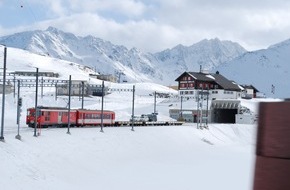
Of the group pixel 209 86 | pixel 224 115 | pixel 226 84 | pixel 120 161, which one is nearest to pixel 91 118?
pixel 120 161

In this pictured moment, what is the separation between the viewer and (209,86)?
10175cm

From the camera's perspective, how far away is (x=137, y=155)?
139 feet

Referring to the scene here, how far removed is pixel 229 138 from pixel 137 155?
26944 mm

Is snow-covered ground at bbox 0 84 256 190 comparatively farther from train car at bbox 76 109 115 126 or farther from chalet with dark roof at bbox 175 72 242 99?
chalet with dark roof at bbox 175 72 242 99

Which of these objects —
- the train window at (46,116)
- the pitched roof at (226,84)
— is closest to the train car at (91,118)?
the train window at (46,116)

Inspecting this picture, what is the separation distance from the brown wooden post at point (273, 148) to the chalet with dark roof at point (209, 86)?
319 ft

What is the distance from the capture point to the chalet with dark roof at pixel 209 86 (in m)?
99.6

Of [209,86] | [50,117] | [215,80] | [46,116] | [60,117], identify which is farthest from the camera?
[209,86]

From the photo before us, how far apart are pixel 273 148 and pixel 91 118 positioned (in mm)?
52135

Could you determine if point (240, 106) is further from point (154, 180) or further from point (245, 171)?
point (154, 180)

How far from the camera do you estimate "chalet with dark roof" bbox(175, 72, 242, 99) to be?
99.6m

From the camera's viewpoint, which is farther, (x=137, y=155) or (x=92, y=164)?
(x=137, y=155)

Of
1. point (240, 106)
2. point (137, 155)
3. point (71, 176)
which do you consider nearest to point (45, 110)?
point (137, 155)

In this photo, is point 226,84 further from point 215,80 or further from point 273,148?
point 273,148
